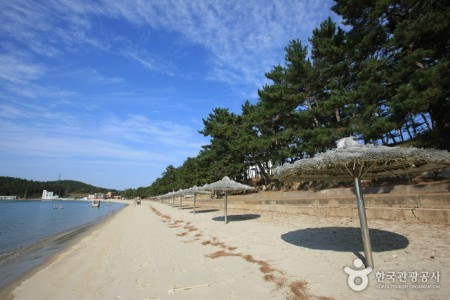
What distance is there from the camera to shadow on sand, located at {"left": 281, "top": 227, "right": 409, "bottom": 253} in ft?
22.5

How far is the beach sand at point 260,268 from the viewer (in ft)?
15.1

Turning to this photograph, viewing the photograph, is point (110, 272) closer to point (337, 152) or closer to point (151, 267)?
point (151, 267)

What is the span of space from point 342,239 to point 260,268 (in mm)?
3619

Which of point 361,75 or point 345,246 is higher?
point 361,75

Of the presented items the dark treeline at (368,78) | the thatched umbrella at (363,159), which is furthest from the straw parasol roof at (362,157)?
the dark treeline at (368,78)

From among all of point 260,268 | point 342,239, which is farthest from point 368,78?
point 260,268

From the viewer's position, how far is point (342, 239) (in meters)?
8.07

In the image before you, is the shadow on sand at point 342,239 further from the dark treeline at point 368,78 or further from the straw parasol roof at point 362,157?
the dark treeline at point 368,78

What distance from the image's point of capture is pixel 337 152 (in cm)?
530

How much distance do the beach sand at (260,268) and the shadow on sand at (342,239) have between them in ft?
0.08

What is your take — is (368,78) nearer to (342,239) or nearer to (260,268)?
(342,239)

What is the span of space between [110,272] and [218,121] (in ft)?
107

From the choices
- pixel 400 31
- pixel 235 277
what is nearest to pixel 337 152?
pixel 235 277

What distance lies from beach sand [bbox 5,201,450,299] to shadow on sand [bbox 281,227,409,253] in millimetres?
25
